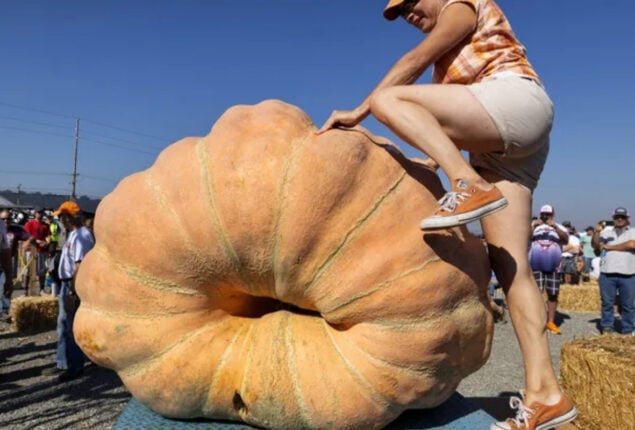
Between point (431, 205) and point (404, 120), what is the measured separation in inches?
14.6

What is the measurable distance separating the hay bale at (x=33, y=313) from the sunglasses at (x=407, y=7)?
26.1ft

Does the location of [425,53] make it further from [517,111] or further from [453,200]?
[453,200]

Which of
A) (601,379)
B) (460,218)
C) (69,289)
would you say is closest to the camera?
(460,218)

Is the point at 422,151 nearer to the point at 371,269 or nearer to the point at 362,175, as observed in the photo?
the point at 362,175

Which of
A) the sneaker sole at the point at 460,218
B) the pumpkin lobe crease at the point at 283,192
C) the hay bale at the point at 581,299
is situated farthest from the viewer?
the hay bale at the point at 581,299

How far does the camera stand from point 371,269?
2.04m

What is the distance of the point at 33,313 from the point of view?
830 centimetres

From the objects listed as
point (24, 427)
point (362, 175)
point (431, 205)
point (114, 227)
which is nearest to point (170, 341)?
point (114, 227)

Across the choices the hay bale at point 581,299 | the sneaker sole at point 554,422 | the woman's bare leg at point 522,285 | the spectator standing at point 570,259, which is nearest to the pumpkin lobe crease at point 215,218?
the woman's bare leg at point 522,285

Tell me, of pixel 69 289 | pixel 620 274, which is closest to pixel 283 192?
pixel 69 289

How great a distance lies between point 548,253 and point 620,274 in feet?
3.67

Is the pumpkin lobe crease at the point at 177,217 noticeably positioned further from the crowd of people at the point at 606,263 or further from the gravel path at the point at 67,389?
the crowd of people at the point at 606,263

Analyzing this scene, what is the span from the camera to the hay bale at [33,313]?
8172 mm

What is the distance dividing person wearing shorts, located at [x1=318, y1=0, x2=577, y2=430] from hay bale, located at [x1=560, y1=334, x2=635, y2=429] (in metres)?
2.42
